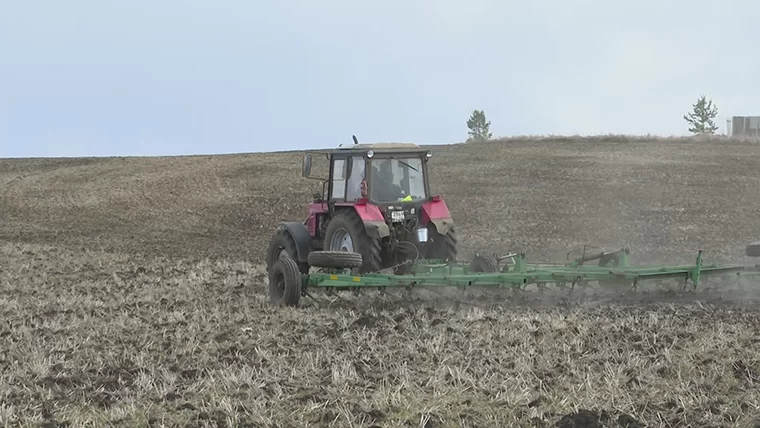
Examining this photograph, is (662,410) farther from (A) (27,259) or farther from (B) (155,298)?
(A) (27,259)

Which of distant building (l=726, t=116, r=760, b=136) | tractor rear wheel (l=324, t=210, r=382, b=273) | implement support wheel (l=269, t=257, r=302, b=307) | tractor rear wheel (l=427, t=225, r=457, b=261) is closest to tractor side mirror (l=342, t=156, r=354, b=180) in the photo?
tractor rear wheel (l=324, t=210, r=382, b=273)

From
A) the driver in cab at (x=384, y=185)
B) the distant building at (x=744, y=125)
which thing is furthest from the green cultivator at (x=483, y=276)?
the distant building at (x=744, y=125)

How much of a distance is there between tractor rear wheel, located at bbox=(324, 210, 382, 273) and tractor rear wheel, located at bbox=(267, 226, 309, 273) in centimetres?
62

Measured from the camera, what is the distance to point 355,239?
35.8 feet

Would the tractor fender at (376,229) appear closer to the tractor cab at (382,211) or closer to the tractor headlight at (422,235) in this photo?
the tractor cab at (382,211)

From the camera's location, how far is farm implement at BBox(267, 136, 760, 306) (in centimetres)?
997

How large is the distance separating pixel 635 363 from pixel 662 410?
106 cm

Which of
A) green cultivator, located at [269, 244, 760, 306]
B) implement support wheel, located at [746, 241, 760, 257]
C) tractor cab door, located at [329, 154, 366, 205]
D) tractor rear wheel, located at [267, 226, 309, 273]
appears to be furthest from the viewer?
tractor rear wheel, located at [267, 226, 309, 273]

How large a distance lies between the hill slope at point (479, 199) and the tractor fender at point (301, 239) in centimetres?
596

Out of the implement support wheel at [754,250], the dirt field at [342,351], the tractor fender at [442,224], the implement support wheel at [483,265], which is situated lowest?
the dirt field at [342,351]

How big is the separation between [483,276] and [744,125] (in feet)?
139

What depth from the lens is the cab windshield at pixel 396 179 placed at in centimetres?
1134

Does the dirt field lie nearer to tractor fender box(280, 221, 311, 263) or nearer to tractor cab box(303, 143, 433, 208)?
tractor fender box(280, 221, 311, 263)

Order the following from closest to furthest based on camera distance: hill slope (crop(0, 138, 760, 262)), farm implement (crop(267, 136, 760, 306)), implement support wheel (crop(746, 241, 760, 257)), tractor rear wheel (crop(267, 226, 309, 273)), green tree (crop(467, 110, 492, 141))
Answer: farm implement (crop(267, 136, 760, 306)) → implement support wheel (crop(746, 241, 760, 257)) → tractor rear wheel (crop(267, 226, 309, 273)) → hill slope (crop(0, 138, 760, 262)) → green tree (crop(467, 110, 492, 141))
